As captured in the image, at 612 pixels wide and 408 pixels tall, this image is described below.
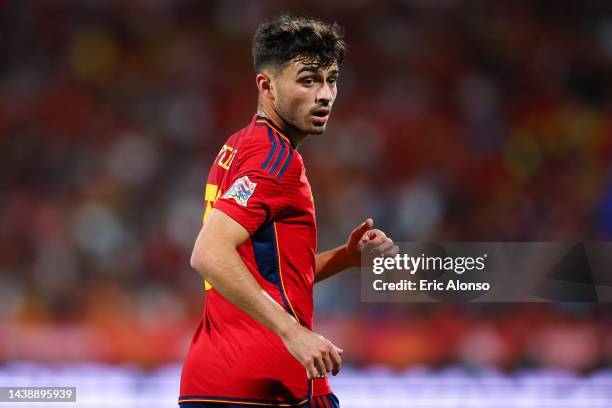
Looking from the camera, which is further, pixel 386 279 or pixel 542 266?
pixel 542 266

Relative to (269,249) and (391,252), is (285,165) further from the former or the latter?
(391,252)

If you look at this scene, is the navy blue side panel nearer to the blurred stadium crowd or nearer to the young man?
the young man

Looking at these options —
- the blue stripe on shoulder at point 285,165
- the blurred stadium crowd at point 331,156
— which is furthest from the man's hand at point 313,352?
the blurred stadium crowd at point 331,156

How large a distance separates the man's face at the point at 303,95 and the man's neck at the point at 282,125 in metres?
0.01

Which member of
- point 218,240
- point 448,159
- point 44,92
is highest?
point 44,92

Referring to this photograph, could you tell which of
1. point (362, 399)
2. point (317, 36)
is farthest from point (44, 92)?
point (317, 36)

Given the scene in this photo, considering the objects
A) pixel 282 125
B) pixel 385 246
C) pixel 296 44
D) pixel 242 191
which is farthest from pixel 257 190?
pixel 385 246

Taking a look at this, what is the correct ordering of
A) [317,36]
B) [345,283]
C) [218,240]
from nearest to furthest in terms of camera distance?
[218,240]
[317,36]
[345,283]

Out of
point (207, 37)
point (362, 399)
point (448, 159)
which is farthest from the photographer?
point (207, 37)

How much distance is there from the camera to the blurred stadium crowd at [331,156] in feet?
20.5

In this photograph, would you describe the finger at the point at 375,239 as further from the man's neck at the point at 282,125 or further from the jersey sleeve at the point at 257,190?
the jersey sleeve at the point at 257,190

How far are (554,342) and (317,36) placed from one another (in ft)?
14.6

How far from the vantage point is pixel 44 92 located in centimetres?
788

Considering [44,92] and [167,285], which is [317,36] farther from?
[44,92]
